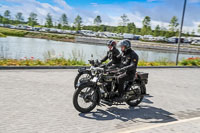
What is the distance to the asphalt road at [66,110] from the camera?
4.80 m

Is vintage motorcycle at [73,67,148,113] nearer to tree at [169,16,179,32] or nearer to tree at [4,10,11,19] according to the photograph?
tree at [169,16,179,32]

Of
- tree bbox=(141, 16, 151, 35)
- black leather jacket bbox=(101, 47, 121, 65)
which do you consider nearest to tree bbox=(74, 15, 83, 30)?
tree bbox=(141, 16, 151, 35)

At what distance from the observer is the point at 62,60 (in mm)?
14742

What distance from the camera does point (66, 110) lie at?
5.85 meters

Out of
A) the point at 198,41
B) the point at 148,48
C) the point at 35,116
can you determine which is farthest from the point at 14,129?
the point at 198,41

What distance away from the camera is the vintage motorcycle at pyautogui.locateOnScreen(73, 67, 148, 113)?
562 cm

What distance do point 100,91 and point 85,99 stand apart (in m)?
0.50

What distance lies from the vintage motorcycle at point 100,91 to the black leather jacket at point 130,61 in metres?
0.35

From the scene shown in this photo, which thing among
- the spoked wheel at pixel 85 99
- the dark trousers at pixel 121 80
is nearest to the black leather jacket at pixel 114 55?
the dark trousers at pixel 121 80

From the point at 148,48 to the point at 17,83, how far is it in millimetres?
54908

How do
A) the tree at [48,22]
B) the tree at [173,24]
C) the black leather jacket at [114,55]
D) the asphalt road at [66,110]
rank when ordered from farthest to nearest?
the tree at [48,22], the tree at [173,24], the black leather jacket at [114,55], the asphalt road at [66,110]

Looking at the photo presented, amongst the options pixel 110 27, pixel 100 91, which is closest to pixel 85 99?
pixel 100 91

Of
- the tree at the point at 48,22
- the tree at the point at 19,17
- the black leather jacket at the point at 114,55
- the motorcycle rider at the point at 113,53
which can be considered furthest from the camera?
the tree at the point at 19,17

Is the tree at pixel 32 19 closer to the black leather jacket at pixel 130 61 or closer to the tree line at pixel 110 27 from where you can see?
the tree line at pixel 110 27
